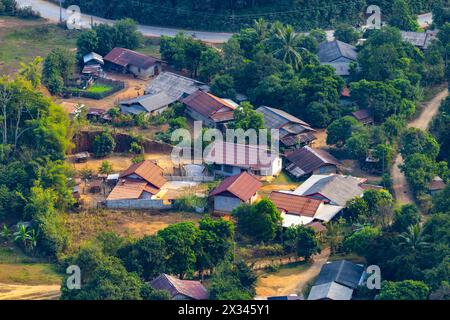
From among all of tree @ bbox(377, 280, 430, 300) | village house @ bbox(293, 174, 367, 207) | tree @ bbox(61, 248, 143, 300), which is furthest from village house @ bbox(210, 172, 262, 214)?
tree @ bbox(377, 280, 430, 300)

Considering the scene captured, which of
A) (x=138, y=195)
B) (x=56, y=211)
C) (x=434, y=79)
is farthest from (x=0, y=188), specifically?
(x=434, y=79)

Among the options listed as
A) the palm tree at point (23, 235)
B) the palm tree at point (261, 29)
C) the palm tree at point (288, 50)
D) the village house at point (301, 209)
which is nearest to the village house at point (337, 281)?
the village house at point (301, 209)

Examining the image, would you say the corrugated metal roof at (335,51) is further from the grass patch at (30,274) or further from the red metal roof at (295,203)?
the grass patch at (30,274)

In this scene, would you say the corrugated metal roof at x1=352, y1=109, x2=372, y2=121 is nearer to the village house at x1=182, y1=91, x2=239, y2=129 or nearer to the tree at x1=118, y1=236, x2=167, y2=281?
the village house at x1=182, y1=91, x2=239, y2=129

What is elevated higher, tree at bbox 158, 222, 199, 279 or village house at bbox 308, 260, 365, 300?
tree at bbox 158, 222, 199, 279

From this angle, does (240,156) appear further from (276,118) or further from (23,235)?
(23,235)

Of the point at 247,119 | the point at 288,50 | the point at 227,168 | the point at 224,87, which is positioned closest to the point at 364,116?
the point at 247,119
